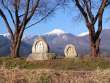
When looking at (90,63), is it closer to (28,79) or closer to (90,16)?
(90,16)

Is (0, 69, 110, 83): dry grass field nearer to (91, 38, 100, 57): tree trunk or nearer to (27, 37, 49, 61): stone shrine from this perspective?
(27, 37, 49, 61): stone shrine

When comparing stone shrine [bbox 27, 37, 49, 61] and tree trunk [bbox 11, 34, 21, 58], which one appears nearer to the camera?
stone shrine [bbox 27, 37, 49, 61]

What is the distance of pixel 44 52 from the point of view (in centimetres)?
3066

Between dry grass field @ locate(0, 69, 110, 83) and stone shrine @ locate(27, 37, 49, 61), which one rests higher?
stone shrine @ locate(27, 37, 49, 61)

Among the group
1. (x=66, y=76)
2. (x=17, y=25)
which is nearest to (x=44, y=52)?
(x=17, y=25)

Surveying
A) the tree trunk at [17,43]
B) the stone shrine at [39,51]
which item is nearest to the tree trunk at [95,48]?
the stone shrine at [39,51]

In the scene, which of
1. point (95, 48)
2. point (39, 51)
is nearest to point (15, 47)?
point (39, 51)

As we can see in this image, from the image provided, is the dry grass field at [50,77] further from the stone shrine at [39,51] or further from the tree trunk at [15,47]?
the tree trunk at [15,47]

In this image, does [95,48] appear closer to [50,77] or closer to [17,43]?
[17,43]

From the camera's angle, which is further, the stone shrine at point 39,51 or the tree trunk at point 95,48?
the tree trunk at point 95,48

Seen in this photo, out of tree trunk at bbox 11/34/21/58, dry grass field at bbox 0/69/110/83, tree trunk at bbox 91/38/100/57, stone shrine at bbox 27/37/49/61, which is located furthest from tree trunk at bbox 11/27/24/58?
dry grass field at bbox 0/69/110/83

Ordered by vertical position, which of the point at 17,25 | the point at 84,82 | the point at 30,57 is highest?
the point at 17,25

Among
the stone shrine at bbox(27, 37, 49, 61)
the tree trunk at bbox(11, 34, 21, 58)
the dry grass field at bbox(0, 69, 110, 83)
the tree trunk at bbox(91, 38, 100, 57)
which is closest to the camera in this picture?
the dry grass field at bbox(0, 69, 110, 83)

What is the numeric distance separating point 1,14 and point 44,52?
5909mm
